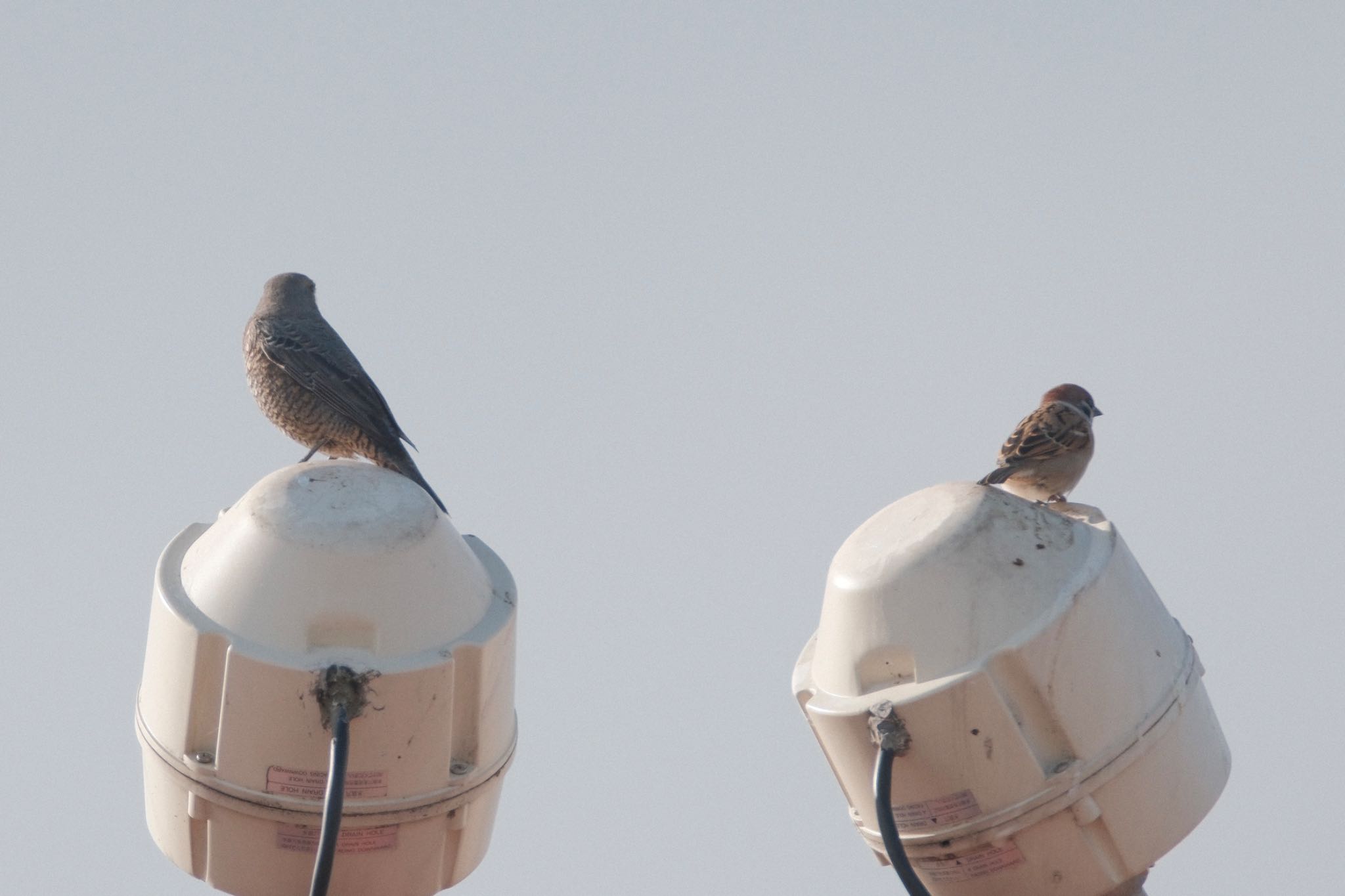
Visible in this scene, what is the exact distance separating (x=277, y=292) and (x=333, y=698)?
18.1ft

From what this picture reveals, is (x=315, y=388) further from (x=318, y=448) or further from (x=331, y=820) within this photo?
(x=331, y=820)

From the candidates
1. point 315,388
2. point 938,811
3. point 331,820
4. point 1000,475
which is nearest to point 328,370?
point 315,388

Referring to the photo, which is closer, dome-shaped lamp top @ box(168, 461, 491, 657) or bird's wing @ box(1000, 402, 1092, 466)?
dome-shaped lamp top @ box(168, 461, 491, 657)

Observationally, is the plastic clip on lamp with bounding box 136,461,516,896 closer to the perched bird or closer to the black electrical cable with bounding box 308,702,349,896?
the black electrical cable with bounding box 308,702,349,896

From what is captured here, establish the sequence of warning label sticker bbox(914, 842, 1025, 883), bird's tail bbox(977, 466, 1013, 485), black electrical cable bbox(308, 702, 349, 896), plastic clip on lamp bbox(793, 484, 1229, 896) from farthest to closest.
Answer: bird's tail bbox(977, 466, 1013, 485) < warning label sticker bbox(914, 842, 1025, 883) < plastic clip on lamp bbox(793, 484, 1229, 896) < black electrical cable bbox(308, 702, 349, 896)

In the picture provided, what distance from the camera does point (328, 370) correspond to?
25.0 feet

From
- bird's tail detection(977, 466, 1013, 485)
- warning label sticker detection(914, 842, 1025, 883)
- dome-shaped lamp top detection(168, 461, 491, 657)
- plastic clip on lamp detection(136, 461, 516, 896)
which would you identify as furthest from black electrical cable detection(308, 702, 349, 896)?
bird's tail detection(977, 466, 1013, 485)

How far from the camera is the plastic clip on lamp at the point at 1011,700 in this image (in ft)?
10.1

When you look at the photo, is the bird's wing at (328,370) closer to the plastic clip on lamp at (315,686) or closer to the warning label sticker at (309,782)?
the plastic clip on lamp at (315,686)

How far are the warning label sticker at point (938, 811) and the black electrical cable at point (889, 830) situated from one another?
82 mm

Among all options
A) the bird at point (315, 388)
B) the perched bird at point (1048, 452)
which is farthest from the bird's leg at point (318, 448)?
the perched bird at point (1048, 452)

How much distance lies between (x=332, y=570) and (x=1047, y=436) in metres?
4.34

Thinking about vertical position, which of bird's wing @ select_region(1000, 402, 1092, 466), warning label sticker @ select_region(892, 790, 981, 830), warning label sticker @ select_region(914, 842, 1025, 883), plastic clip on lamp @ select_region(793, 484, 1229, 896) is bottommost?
warning label sticker @ select_region(914, 842, 1025, 883)

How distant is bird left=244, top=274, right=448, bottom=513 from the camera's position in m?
7.34
